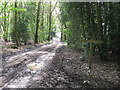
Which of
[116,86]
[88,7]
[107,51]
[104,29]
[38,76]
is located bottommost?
[116,86]

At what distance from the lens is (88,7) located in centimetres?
716

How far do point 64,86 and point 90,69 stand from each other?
2423 millimetres

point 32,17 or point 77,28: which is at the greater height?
point 32,17

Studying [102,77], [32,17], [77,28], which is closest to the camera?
[102,77]

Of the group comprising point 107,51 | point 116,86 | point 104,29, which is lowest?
point 116,86

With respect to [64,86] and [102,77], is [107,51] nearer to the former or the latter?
[102,77]

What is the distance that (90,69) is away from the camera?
19.8 feet

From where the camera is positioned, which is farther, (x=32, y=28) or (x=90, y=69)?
(x=32, y=28)

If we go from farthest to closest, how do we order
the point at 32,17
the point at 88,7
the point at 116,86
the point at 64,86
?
the point at 32,17 → the point at 88,7 → the point at 116,86 → the point at 64,86

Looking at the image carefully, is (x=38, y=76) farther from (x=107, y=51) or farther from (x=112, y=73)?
(x=107, y=51)

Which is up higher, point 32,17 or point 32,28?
point 32,17

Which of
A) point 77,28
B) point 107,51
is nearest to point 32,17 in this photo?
point 77,28

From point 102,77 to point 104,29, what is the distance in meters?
2.83

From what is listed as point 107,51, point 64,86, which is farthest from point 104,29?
point 64,86
